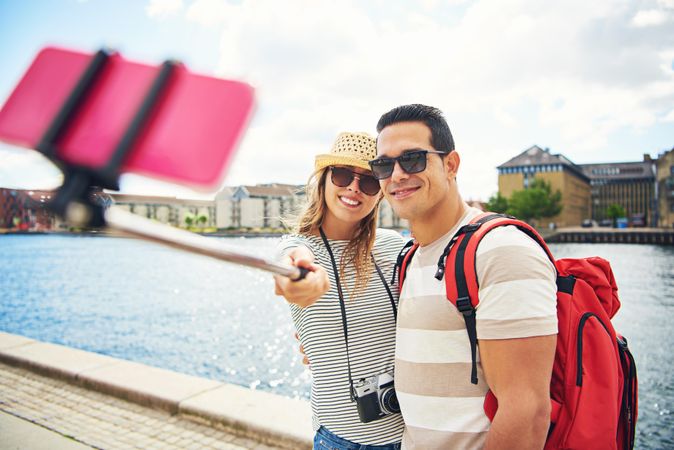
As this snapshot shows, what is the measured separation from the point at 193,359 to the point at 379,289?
12.0m

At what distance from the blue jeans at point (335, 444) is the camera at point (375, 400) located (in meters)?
0.13

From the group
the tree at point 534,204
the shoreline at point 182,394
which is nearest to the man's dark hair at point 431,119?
the shoreline at point 182,394

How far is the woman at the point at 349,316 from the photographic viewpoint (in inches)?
82.5

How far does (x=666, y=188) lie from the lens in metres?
85.4

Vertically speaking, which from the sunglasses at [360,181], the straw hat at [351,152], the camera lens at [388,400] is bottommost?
the camera lens at [388,400]

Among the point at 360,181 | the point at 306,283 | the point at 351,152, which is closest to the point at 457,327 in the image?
the point at 306,283

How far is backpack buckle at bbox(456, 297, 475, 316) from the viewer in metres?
1.62

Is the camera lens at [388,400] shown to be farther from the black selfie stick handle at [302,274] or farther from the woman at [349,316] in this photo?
the black selfie stick handle at [302,274]

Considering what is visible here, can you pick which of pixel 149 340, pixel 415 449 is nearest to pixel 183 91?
pixel 415 449

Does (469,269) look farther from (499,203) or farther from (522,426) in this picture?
(499,203)

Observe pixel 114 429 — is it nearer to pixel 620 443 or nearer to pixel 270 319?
pixel 620 443

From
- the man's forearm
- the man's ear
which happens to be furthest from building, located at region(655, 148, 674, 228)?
the man's forearm

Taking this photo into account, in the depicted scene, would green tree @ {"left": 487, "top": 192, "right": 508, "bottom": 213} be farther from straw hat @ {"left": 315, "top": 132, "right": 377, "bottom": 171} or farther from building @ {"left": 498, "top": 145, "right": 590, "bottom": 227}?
straw hat @ {"left": 315, "top": 132, "right": 377, "bottom": 171}

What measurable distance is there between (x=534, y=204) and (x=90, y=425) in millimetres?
94359
